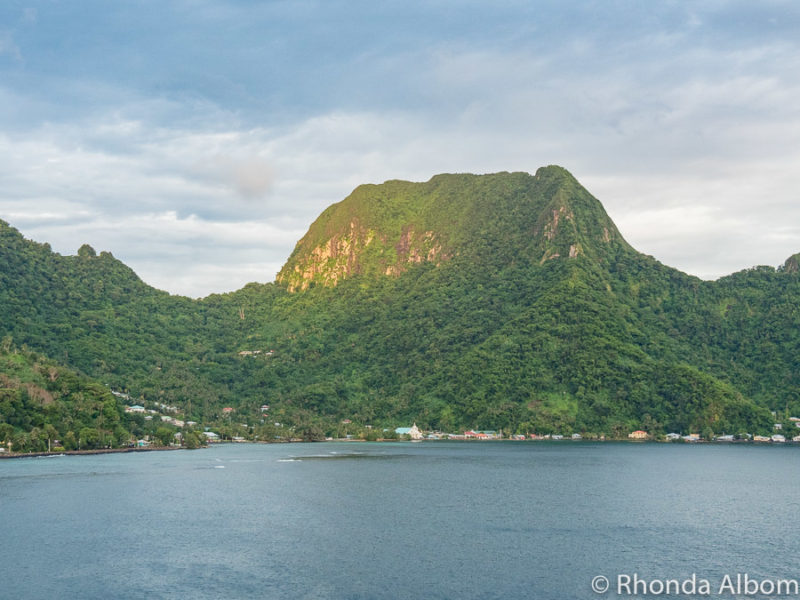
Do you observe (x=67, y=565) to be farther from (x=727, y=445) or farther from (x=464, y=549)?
(x=727, y=445)

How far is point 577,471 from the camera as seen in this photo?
119 metres

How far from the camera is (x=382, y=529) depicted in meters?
69.2

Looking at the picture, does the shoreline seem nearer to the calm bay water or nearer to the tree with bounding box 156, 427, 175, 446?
the tree with bounding box 156, 427, 175, 446

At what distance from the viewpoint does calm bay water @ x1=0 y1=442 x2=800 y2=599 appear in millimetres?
50312

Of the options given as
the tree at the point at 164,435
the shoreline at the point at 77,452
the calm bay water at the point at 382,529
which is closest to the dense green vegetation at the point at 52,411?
the shoreline at the point at 77,452

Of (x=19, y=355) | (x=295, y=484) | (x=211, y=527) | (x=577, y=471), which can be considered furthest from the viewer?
(x=19, y=355)

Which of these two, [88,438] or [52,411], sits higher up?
[52,411]

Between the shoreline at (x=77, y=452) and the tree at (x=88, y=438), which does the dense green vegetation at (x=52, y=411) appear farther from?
the shoreline at (x=77, y=452)

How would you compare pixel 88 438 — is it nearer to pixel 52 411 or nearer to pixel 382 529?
pixel 52 411

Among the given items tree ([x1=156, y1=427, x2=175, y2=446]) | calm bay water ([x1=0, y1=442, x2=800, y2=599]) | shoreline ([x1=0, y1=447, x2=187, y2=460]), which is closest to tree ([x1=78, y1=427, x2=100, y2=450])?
shoreline ([x1=0, y1=447, x2=187, y2=460])

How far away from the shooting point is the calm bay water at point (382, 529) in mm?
50312

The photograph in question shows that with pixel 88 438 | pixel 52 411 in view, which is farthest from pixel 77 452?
pixel 52 411

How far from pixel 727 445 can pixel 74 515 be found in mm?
180892

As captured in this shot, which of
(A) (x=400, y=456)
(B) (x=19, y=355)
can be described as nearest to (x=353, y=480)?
(A) (x=400, y=456)
